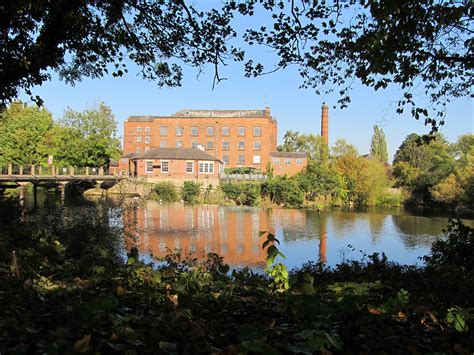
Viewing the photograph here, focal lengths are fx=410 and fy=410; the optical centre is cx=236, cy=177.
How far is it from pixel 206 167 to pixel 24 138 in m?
20.4

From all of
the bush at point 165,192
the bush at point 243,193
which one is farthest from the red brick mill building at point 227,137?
the bush at point 165,192

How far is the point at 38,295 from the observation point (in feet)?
11.5

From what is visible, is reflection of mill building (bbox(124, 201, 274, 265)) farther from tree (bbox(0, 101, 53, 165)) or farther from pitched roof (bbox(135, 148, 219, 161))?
tree (bbox(0, 101, 53, 165))

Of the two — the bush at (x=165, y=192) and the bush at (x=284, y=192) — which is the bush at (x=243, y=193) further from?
the bush at (x=165, y=192)

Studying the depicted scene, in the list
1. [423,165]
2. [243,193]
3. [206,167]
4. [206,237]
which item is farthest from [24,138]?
[423,165]

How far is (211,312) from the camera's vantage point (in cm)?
348

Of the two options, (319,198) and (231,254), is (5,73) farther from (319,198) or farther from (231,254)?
(319,198)

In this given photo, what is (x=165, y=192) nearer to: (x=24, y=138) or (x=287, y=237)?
(x=24, y=138)

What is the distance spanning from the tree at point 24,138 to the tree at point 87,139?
5.94ft

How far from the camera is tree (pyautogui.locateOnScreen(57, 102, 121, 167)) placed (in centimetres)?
4488

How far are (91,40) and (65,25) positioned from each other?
937 mm

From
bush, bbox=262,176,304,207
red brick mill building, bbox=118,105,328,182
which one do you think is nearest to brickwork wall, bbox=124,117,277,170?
red brick mill building, bbox=118,105,328,182

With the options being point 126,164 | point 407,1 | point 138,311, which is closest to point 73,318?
point 138,311

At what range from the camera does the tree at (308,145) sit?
6097cm
